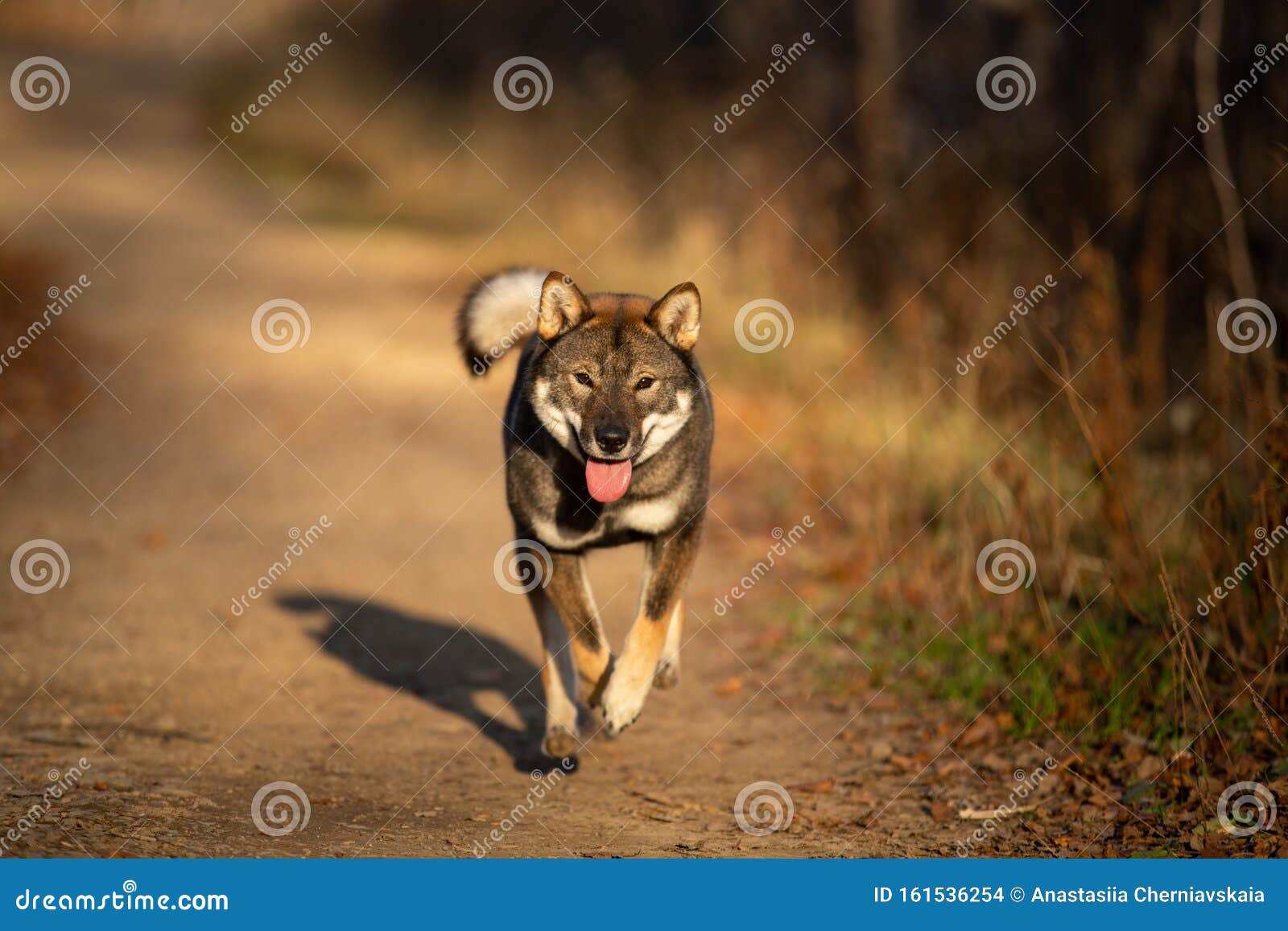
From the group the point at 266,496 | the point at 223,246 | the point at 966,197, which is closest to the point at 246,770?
the point at 266,496

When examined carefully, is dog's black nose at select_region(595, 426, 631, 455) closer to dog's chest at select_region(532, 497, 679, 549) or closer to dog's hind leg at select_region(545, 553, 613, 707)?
dog's chest at select_region(532, 497, 679, 549)

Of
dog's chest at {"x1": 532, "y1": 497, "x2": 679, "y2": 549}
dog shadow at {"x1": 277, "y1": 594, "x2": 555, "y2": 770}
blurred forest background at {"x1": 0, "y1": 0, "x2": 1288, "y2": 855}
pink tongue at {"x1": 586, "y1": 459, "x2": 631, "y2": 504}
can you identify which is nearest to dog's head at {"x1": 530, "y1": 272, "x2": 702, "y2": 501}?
pink tongue at {"x1": 586, "y1": 459, "x2": 631, "y2": 504}

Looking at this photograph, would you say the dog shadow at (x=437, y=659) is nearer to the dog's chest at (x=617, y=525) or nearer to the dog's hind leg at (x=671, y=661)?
the dog's hind leg at (x=671, y=661)

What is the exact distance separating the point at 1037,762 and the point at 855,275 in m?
7.38

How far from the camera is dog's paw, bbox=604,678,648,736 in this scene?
17.6 feet

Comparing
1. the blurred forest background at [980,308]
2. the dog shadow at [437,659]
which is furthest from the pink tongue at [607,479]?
the blurred forest background at [980,308]

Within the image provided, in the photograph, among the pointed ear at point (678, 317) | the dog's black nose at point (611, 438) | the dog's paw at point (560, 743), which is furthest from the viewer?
the dog's paw at point (560, 743)

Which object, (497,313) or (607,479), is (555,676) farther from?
(497,313)

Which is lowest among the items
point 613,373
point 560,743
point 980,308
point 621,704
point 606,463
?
point 560,743

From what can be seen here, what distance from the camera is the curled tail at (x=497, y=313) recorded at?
579cm

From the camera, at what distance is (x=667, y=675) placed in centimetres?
625

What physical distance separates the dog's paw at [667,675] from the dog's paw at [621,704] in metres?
0.80

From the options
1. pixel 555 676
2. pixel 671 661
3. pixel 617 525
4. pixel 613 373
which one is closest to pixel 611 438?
pixel 613 373

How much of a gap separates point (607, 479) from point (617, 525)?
0.37m
